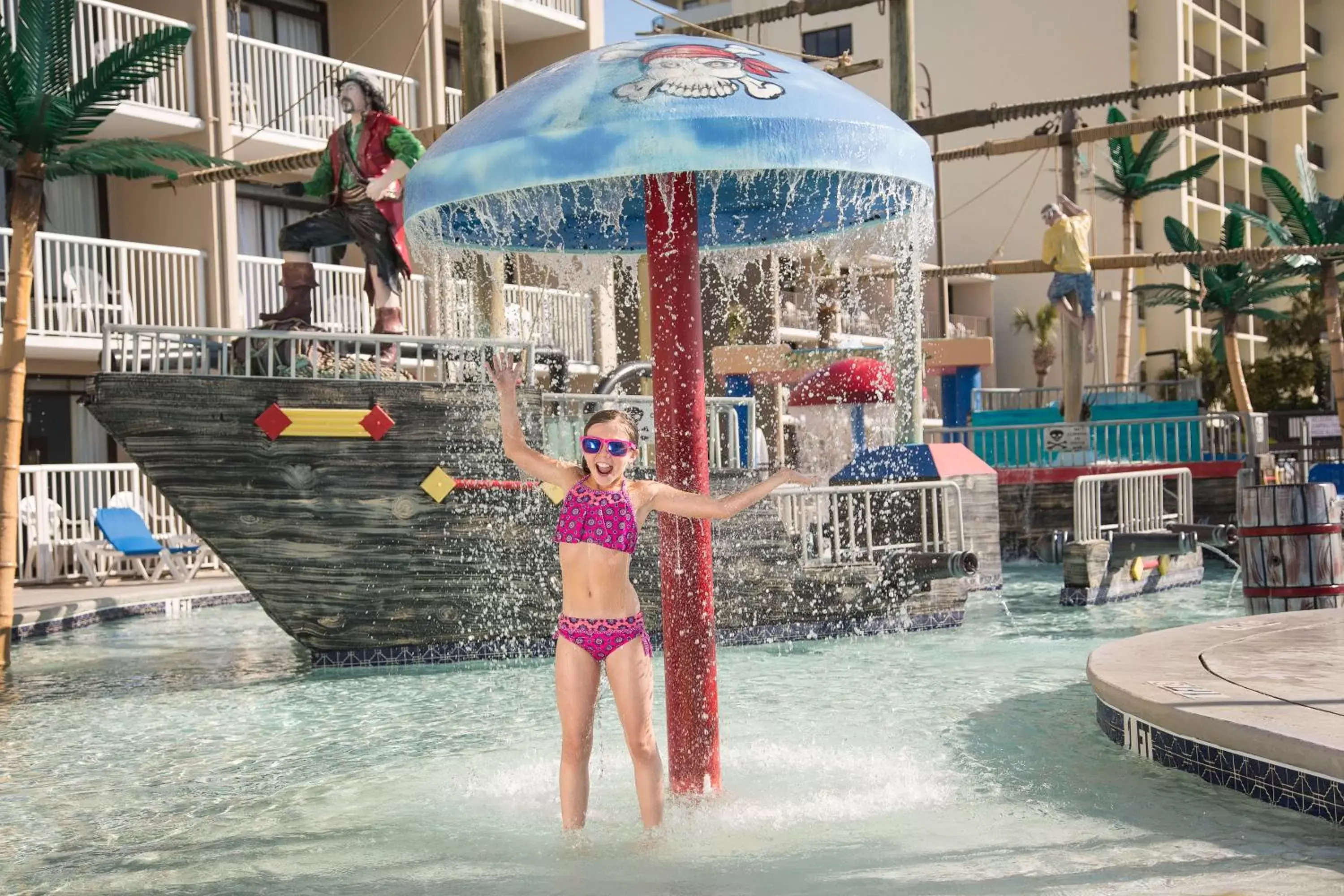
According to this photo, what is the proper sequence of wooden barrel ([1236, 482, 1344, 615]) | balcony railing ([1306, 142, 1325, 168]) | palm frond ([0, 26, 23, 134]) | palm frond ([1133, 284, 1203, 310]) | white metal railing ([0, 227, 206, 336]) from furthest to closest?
balcony railing ([1306, 142, 1325, 168]), palm frond ([1133, 284, 1203, 310]), white metal railing ([0, 227, 206, 336]), palm frond ([0, 26, 23, 134]), wooden barrel ([1236, 482, 1344, 615])

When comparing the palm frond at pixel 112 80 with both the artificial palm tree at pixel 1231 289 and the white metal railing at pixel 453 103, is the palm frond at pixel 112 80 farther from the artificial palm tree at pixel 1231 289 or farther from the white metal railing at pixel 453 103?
the artificial palm tree at pixel 1231 289

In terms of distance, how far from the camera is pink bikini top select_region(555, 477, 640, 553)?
17.8 ft

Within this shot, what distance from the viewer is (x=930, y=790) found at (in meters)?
6.60

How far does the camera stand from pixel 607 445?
5410mm

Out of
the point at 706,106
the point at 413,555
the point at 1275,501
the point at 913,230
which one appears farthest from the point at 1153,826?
the point at 413,555

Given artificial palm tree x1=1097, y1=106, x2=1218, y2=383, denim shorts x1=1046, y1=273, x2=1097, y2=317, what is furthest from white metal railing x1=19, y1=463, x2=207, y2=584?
artificial palm tree x1=1097, y1=106, x2=1218, y2=383

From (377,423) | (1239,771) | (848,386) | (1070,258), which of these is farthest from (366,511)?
(1070,258)

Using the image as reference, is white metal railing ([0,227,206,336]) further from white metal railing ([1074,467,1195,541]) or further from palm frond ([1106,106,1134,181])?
palm frond ([1106,106,1134,181])

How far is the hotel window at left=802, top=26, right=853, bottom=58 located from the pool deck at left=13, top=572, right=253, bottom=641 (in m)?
39.4

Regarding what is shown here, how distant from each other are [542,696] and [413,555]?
1.72 metres

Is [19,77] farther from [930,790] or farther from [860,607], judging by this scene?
[930,790]

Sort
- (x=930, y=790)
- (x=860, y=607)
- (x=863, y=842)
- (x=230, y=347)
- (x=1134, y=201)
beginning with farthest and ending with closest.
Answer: (x=1134, y=201) → (x=860, y=607) → (x=230, y=347) → (x=930, y=790) → (x=863, y=842)

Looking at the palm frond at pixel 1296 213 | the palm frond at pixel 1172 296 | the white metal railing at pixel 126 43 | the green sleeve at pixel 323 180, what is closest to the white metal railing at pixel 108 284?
the white metal railing at pixel 126 43

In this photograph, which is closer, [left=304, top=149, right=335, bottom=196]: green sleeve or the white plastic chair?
[left=304, top=149, right=335, bottom=196]: green sleeve
